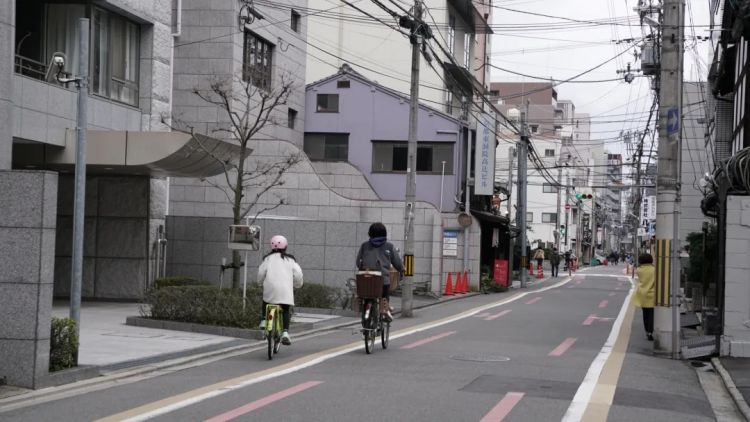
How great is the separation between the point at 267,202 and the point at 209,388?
20.0m

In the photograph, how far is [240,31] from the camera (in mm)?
28312

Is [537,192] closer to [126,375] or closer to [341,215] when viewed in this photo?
[341,215]

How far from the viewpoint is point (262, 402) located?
8.45 meters

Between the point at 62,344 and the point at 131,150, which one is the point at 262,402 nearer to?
the point at 62,344

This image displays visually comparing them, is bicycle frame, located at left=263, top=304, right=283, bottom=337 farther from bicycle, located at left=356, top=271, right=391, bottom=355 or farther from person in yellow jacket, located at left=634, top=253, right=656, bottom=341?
person in yellow jacket, located at left=634, top=253, right=656, bottom=341

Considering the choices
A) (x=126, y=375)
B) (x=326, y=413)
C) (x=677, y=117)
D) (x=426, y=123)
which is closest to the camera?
(x=326, y=413)

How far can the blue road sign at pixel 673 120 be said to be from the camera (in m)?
14.2

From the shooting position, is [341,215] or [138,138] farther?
[341,215]

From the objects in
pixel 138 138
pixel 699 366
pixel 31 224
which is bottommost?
A: pixel 699 366

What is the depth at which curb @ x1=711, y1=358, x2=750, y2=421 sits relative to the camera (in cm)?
912

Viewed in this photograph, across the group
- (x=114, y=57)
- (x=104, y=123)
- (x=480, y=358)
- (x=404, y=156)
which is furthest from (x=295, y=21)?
(x=480, y=358)

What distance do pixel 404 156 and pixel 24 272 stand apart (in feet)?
91.7

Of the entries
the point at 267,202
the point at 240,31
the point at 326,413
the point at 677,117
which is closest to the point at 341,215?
the point at 267,202

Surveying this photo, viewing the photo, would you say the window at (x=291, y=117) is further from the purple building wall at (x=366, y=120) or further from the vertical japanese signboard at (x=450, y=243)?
the vertical japanese signboard at (x=450, y=243)
